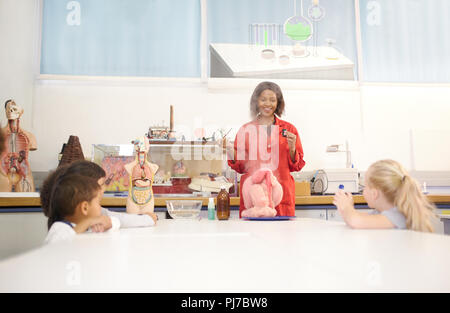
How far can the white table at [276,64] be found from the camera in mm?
3682

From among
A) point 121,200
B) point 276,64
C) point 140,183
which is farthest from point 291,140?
point 276,64

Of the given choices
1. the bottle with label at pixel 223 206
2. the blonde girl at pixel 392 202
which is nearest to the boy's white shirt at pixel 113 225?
the bottle with label at pixel 223 206

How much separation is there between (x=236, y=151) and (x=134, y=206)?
79cm

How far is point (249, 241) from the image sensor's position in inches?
33.1

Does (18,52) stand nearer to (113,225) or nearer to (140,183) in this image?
(140,183)

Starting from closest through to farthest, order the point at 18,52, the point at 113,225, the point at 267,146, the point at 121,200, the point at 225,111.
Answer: the point at 113,225 < the point at 267,146 < the point at 121,200 < the point at 18,52 < the point at 225,111

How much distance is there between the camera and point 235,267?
21.5 inches

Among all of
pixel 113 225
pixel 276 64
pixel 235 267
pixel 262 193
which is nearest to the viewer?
pixel 235 267

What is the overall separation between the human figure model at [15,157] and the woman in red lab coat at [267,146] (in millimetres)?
1719

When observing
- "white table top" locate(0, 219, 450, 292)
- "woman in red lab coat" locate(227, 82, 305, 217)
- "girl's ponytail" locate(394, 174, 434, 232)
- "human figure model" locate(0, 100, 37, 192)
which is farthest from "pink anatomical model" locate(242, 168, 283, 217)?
"human figure model" locate(0, 100, 37, 192)

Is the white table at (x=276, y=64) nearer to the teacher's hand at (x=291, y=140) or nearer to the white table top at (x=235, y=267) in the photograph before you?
the teacher's hand at (x=291, y=140)

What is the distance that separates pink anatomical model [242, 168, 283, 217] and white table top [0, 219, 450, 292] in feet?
2.81

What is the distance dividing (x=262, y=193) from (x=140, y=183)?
55 cm
